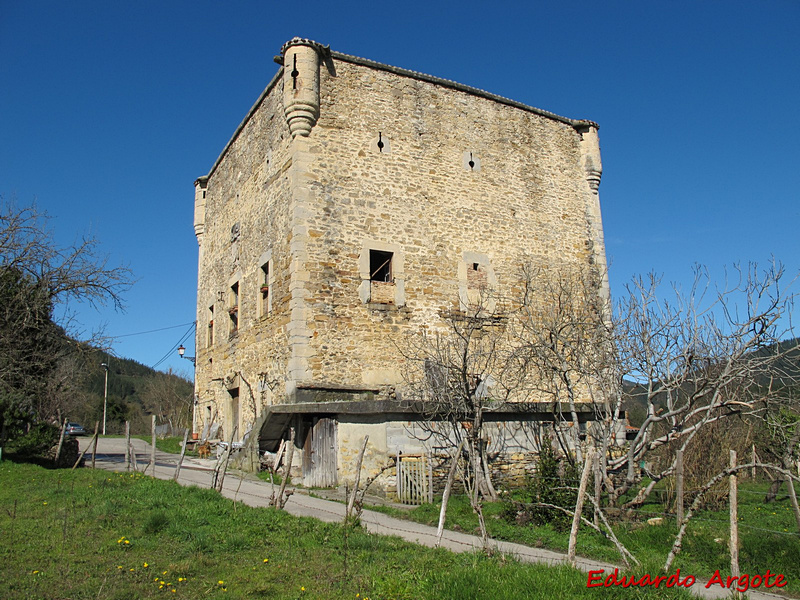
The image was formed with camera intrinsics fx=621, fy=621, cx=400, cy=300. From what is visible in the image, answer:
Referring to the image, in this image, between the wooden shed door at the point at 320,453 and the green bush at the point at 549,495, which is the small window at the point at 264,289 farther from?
the green bush at the point at 549,495

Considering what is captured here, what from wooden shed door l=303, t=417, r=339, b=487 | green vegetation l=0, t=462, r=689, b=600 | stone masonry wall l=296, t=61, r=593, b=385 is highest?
stone masonry wall l=296, t=61, r=593, b=385

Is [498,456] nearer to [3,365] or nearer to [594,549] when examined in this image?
[594,549]

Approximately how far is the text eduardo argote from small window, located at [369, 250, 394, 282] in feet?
34.7

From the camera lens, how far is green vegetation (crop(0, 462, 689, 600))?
216 inches

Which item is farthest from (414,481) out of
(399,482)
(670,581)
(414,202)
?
(414,202)

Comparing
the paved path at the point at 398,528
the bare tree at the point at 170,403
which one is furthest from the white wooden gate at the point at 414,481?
the bare tree at the point at 170,403

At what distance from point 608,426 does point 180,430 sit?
3488cm

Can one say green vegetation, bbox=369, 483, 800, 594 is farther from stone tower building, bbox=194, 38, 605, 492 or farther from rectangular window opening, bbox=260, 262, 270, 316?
rectangular window opening, bbox=260, 262, 270, 316

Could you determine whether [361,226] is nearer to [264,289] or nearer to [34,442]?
[264,289]

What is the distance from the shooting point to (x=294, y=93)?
15312 mm

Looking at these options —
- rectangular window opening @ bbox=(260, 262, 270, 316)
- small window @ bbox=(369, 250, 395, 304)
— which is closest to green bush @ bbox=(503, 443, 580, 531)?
small window @ bbox=(369, 250, 395, 304)

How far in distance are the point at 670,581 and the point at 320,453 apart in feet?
28.3

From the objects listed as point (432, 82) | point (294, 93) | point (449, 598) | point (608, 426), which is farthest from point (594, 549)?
point (432, 82)

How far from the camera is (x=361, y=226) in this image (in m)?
15.5
